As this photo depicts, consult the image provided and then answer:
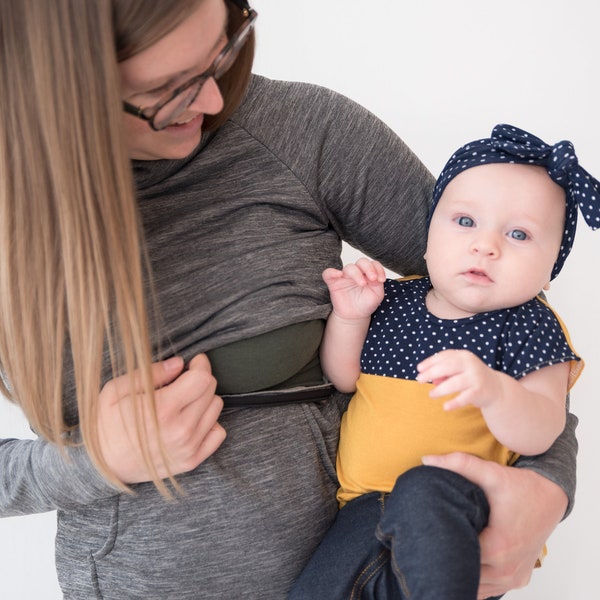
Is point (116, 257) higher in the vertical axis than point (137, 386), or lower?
higher

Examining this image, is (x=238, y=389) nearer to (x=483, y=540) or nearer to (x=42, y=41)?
(x=483, y=540)

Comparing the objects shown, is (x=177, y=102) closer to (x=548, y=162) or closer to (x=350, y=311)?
(x=350, y=311)

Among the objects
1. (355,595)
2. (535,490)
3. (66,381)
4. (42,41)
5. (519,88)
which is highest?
(42,41)

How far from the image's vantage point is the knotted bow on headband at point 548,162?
3.75ft

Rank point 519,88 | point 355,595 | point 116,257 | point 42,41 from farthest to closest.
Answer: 1. point 519,88
2. point 355,595
3. point 116,257
4. point 42,41

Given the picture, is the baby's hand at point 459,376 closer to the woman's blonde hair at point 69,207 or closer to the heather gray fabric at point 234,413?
the heather gray fabric at point 234,413

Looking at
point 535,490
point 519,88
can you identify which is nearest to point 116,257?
point 535,490

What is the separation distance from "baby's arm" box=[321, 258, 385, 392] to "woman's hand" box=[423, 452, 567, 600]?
0.21m

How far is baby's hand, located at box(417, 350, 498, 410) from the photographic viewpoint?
3.36 feet

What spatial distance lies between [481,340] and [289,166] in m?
0.37

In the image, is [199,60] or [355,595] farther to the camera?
[355,595]

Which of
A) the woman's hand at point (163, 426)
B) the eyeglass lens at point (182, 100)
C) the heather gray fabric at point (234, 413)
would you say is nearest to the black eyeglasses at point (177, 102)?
the eyeglass lens at point (182, 100)

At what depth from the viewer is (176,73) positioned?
3.26 ft

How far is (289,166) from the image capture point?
122cm
